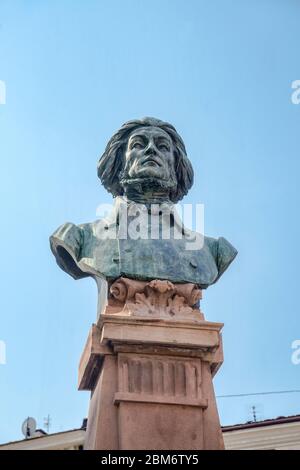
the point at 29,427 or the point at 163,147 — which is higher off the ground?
the point at 163,147

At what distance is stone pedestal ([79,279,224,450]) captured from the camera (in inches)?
Result: 220

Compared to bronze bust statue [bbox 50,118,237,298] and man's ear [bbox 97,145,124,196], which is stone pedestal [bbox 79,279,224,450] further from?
man's ear [bbox 97,145,124,196]

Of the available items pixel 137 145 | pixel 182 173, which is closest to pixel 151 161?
pixel 137 145

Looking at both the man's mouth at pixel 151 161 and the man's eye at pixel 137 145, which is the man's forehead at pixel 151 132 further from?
the man's mouth at pixel 151 161

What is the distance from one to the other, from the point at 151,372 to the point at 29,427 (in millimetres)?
7418

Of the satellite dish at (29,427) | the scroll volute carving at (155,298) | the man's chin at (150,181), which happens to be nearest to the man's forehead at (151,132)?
the man's chin at (150,181)

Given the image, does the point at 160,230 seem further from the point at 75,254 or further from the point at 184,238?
the point at 75,254

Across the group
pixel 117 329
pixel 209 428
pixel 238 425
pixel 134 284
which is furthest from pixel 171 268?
pixel 238 425

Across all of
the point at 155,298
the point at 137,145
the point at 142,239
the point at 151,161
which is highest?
the point at 137,145

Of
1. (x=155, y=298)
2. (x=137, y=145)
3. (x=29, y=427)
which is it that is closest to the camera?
(x=155, y=298)

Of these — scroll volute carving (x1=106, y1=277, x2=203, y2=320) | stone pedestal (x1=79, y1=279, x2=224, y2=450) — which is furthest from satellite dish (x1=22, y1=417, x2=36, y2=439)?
scroll volute carving (x1=106, y1=277, x2=203, y2=320)

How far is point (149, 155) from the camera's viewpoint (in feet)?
23.0

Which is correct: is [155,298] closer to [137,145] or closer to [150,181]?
[150,181]
